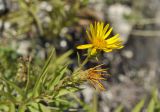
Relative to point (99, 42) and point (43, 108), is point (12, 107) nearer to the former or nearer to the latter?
point (43, 108)

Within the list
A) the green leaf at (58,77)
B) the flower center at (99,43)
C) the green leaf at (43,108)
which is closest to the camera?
the flower center at (99,43)

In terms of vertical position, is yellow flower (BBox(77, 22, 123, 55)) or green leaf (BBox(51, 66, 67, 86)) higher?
yellow flower (BBox(77, 22, 123, 55))

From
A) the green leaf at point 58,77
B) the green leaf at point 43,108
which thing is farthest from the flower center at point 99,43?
the green leaf at point 43,108

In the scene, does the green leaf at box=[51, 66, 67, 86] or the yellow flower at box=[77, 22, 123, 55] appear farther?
the green leaf at box=[51, 66, 67, 86]

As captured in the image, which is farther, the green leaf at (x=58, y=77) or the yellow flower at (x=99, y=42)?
the green leaf at (x=58, y=77)

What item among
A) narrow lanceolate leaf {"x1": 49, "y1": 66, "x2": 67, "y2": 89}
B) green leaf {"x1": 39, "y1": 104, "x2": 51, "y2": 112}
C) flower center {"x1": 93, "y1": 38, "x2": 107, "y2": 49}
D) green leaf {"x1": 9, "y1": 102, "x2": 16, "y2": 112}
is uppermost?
flower center {"x1": 93, "y1": 38, "x2": 107, "y2": 49}

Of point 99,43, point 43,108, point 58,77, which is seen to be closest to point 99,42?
point 99,43

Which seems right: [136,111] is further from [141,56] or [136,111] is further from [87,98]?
[141,56]

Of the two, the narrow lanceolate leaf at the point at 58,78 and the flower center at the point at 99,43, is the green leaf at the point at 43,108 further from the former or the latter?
the flower center at the point at 99,43

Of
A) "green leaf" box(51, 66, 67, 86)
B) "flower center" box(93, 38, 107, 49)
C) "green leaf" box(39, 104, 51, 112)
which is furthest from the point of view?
"green leaf" box(39, 104, 51, 112)

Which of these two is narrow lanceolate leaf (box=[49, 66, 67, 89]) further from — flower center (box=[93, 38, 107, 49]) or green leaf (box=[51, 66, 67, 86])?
flower center (box=[93, 38, 107, 49])

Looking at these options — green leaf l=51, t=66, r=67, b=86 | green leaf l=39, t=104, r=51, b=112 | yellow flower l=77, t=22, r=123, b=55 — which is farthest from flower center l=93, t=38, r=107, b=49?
green leaf l=39, t=104, r=51, b=112

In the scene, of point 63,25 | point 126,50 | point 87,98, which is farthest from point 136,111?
point 126,50
